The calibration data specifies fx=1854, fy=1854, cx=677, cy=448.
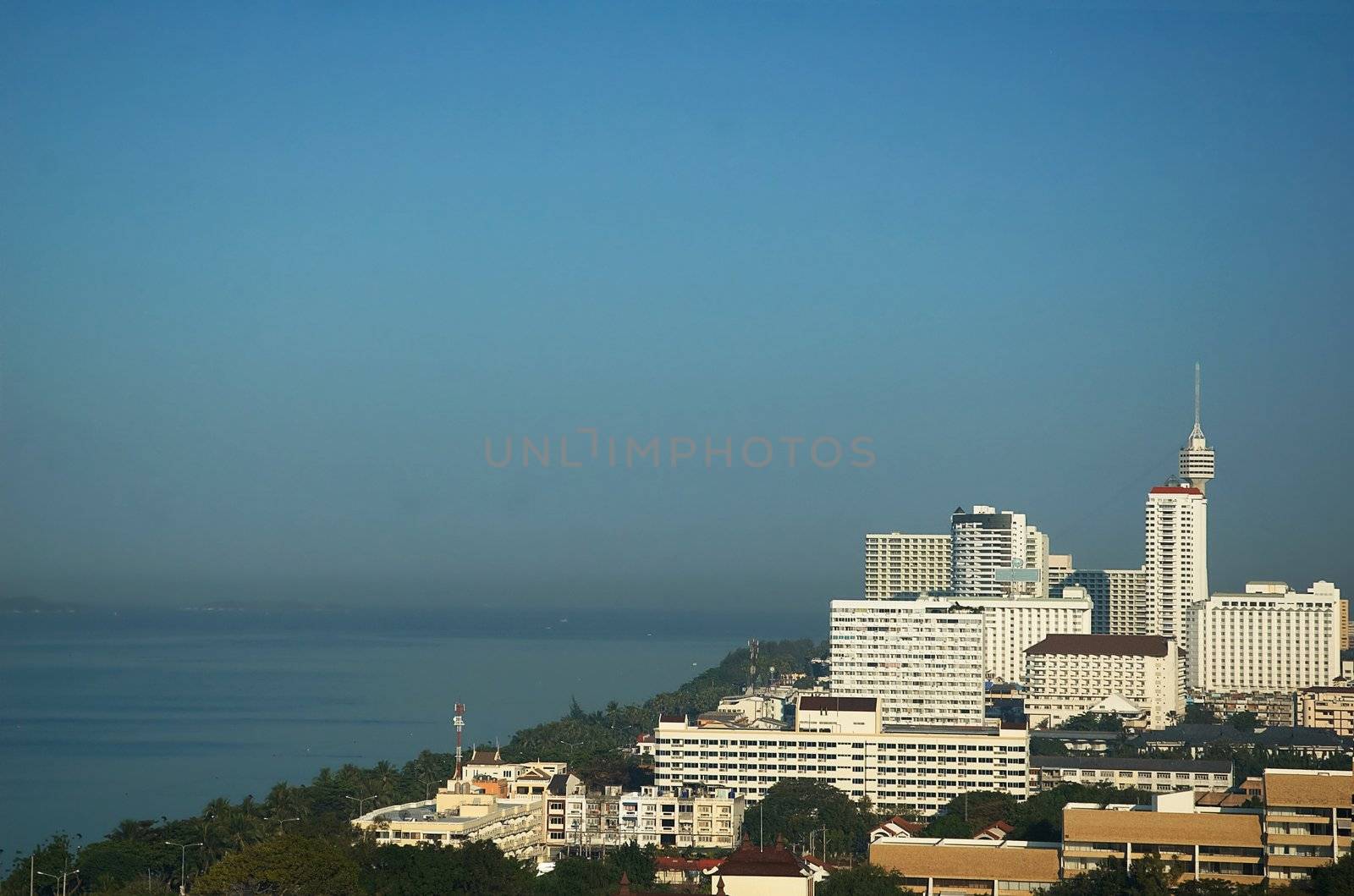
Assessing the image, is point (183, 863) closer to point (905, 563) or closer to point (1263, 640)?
point (1263, 640)

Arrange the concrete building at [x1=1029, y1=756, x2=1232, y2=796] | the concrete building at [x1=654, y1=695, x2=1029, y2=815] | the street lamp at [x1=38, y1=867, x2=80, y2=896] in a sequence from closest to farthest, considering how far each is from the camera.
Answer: the street lamp at [x1=38, y1=867, x2=80, y2=896] → the concrete building at [x1=654, y1=695, x2=1029, y2=815] → the concrete building at [x1=1029, y1=756, x2=1232, y2=796]

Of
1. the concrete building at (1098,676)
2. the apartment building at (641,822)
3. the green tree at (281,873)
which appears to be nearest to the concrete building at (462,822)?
the apartment building at (641,822)

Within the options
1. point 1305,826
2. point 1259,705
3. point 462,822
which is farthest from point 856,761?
point 1259,705

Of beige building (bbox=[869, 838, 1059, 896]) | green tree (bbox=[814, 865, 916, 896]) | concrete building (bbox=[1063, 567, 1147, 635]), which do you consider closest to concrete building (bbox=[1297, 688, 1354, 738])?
concrete building (bbox=[1063, 567, 1147, 635])

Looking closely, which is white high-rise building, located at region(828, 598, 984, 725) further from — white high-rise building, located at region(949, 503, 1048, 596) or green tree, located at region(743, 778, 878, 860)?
white high-rise building, located at region(949, 503, 1048, 596)

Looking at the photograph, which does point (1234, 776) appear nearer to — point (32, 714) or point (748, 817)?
point (748, 817)

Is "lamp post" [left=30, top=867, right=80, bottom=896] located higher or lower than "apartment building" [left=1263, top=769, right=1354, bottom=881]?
lower

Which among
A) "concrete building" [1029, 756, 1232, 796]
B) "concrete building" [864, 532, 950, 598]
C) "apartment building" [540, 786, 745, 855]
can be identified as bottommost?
"apartment building" [540, 786, 745, 855]

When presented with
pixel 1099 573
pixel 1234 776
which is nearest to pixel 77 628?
pixel 1099 573
